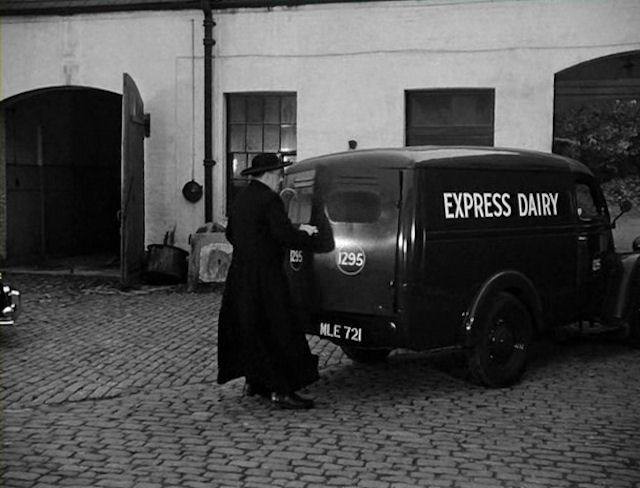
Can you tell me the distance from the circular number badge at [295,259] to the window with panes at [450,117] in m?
6.55

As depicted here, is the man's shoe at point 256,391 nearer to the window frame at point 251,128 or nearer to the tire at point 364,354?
the tire at point 364,354

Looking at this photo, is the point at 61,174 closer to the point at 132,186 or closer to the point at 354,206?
the point at 132,186

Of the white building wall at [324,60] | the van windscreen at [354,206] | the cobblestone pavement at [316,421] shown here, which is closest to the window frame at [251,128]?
the white building wall at [324,60]

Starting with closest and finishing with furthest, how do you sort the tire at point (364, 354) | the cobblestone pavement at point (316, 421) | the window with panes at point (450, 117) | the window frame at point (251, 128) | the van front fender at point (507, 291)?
1. the cobblestone pavement at point (316, 421)
2. the van front fender at point (507, 291)
3. the tire at point (364, 354)
4. the window with panes at point (450, 117)
5. the window frame at point (251, 128)

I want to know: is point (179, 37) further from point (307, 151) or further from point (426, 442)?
point (426, 442)

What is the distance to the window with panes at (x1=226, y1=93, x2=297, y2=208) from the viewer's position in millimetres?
14492

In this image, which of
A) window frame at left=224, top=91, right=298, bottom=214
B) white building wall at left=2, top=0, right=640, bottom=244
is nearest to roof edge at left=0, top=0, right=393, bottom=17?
white building wall at left=2, top=0, right=640, bottom=244

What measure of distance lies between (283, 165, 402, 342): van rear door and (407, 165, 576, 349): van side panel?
0.23 metres

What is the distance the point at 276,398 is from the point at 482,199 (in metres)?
2.31

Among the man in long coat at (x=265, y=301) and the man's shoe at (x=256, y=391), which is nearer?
the man in long coat at (x=265, y=301)

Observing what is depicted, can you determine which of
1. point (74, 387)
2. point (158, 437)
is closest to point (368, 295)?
point (158, 437)

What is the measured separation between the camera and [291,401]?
665cm

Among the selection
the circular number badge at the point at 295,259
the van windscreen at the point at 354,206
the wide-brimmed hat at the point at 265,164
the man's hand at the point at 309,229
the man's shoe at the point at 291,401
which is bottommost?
the man's shoe at the point at 291,401

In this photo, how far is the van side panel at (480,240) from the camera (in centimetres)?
677
